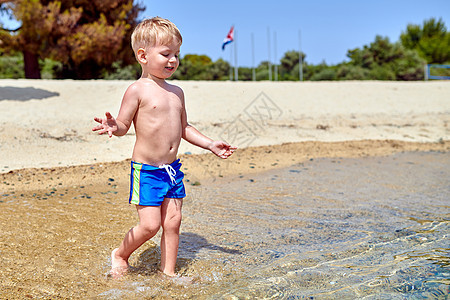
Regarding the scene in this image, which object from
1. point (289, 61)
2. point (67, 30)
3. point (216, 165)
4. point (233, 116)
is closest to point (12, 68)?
point (67, 30)

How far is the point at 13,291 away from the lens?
2.34 metres

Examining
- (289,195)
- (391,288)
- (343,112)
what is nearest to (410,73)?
(343,112)

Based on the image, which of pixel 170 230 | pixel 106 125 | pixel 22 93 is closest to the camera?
pixel 106 125

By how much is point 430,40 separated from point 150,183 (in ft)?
146

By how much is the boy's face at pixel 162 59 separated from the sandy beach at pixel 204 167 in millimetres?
1212

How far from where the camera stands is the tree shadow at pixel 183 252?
9.14ft

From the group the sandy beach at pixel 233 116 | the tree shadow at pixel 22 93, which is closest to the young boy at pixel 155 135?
the sandy beach at pixel 233 116

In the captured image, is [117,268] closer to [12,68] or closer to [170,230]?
[170,230]

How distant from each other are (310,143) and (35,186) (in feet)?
17.6

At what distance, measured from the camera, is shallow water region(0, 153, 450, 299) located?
2414 mm

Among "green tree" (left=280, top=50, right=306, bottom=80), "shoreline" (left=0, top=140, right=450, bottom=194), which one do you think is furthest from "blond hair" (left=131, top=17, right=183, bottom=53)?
"green tree" (left=280, top=50, right=306, bottom=80)

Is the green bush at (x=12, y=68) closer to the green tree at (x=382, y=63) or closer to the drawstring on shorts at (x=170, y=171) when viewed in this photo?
the green tree at (x=382, y=63)

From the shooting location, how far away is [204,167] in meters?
6.41

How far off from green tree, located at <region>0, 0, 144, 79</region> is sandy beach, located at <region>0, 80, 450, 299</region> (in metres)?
2.89
